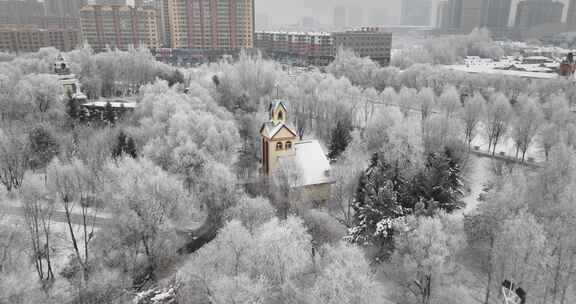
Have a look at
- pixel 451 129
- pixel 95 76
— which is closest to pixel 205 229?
pixel 451 129

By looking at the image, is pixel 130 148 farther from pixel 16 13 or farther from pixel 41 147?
pixel 16 13

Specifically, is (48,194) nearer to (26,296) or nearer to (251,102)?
(26,296)

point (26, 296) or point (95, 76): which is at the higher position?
point (95, 76)

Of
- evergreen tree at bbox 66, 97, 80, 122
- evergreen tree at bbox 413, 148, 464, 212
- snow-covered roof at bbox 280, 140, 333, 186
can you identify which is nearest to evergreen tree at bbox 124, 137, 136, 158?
snow-covered roof at bbox 280, 140, 333, 186

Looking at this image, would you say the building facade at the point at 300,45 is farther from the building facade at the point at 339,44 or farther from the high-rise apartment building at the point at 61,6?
the high-rise apartment building at the point at 61,6

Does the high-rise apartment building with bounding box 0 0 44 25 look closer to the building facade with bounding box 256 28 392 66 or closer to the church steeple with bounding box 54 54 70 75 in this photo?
the building facade with bounding box 256 28 392 66

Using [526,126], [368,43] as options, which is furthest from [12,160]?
[368,43]

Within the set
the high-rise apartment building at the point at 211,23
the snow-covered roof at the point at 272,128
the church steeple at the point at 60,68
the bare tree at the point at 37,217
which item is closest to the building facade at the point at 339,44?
the high-rise apartment building at the point at 211,23
